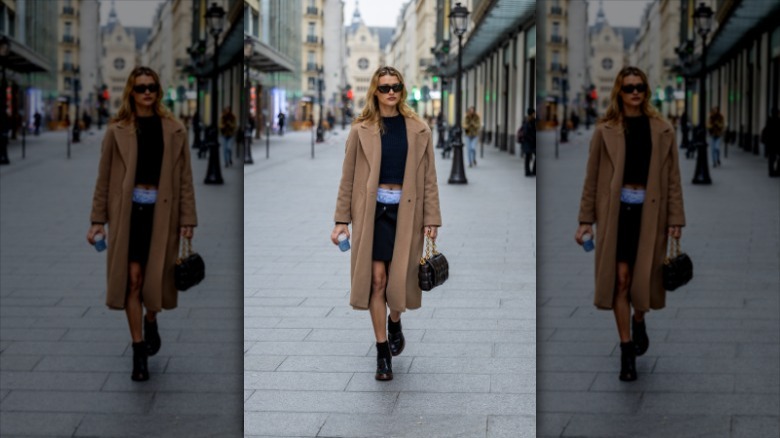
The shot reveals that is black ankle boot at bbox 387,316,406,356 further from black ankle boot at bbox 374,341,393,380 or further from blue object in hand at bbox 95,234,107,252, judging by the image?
blue object in hand at bbox 95,234,107,252

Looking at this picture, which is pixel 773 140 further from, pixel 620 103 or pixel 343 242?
pixel 620 103

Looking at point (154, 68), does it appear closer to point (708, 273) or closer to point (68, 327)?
point (68, 327)

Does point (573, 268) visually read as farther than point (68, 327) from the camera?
Yes

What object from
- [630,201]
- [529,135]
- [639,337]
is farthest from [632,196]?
[529,135]

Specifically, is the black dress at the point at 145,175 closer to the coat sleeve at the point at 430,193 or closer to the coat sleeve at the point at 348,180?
the coat sleeve at the point at 348,180

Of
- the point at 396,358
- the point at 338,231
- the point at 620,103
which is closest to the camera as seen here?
the point at 620,103

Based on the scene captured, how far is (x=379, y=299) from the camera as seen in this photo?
5.47m

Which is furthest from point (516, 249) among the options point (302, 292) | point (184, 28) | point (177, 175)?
point (184, 28)

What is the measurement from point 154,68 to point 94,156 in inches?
28.4

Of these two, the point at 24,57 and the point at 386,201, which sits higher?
the point at 24,57

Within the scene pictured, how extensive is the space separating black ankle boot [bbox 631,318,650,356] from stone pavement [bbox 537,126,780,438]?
0.15m

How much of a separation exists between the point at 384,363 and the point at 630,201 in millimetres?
1300

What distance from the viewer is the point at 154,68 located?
3.98 metres

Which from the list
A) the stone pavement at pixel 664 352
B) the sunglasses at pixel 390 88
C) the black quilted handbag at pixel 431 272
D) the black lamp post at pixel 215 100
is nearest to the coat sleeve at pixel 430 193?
the black quilted handbag at pixel 431 272
